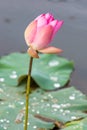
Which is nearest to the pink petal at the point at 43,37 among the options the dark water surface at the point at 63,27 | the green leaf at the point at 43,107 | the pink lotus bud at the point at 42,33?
the pink lotus bud at the point at 42,33

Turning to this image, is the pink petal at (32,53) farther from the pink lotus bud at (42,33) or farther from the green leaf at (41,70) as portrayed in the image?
the green leaf at (41,70)

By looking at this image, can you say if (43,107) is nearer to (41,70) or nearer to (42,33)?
(41,70)

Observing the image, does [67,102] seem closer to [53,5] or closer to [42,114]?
[42,114]

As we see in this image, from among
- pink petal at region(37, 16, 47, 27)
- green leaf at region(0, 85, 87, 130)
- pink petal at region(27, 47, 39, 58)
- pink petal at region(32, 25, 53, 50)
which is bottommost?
green leaf at region(0, 85, 87, 130)

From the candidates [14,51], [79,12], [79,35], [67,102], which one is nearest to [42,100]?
[67,102]

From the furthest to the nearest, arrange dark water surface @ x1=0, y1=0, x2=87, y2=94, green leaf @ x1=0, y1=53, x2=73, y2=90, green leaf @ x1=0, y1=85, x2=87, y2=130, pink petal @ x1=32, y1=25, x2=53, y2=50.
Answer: dark water surface @ x1=0, y1=0, x2=87, y2=94, green leaf @ x1=0, y1=53, x2=73, y2=90, green leaf @ x1=0, y1=85, x2=87, y2=130, pink petal @ x1=32, y1=25, x2=53, y2=50

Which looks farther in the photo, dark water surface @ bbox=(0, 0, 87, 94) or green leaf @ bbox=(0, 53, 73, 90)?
dark water surface @ bbox=(0, 0, 87, 94)

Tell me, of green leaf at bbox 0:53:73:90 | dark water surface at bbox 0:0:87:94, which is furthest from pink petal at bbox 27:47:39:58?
dark water surface at bbox 0:0:87:94

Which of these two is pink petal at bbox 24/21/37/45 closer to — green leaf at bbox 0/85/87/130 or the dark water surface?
green leaf at bbox 0/85/87/130
